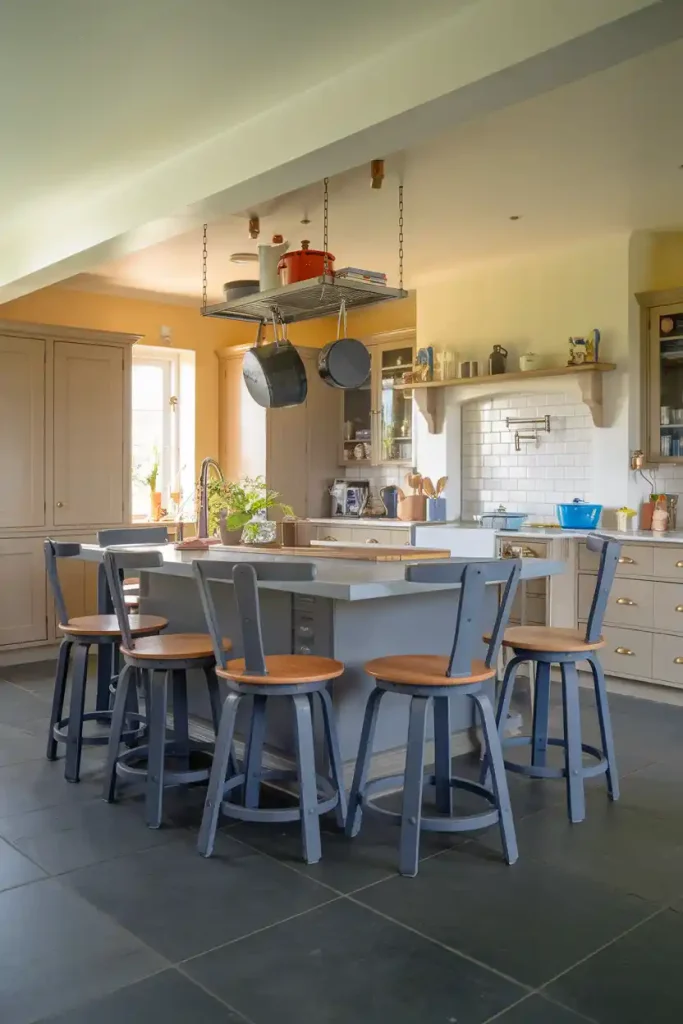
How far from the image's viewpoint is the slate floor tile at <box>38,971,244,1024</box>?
1.98 meters

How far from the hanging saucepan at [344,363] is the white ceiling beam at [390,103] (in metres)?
0.74

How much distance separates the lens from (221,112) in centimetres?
356

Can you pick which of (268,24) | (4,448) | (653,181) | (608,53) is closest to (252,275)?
(4,448)

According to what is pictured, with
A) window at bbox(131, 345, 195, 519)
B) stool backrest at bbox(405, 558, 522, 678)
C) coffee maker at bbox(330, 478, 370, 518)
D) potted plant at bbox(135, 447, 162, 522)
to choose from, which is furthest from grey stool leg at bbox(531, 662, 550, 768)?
window at bbox(131, 345, 195, 519)

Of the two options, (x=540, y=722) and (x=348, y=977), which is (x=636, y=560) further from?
(x=348, y=977)

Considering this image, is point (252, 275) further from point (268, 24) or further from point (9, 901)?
point (9, 901)

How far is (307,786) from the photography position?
9.21ft

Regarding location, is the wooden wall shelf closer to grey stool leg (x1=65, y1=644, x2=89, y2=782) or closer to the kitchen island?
the kitchen island

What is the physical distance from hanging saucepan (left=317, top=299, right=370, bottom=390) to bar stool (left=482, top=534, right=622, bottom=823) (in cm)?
135

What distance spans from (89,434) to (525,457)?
10.5ft

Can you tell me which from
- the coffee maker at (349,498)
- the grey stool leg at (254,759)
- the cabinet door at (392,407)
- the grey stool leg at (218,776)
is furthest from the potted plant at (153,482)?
the grey stool leg at (218,776)

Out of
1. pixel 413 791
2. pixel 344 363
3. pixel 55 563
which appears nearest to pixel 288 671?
pixel 413 791

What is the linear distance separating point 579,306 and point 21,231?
361cm

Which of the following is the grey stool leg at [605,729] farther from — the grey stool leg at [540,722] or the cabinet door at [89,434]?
the cabinet door at [89,434]
